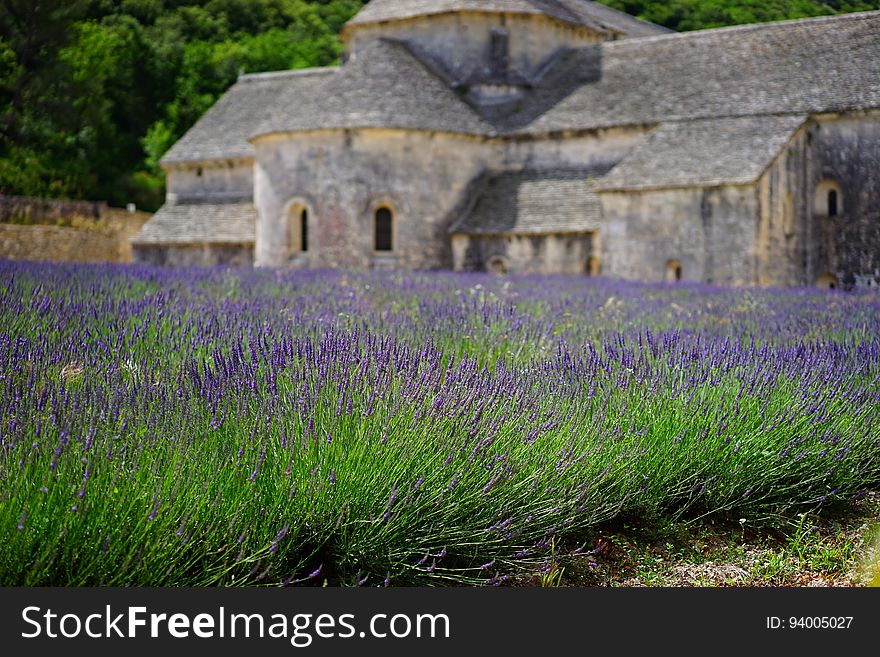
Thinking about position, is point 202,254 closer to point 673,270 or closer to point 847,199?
point 673,270

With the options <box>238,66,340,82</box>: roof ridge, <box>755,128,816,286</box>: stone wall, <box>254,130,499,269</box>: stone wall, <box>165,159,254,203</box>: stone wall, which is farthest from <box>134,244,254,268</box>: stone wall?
<box>755,128,816,286</box>: stone wall

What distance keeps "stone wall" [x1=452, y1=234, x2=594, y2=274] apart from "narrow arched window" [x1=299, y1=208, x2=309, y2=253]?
449cm

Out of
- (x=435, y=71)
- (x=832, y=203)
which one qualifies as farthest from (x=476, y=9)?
(x=832, y=203)

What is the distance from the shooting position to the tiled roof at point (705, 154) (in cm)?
2634

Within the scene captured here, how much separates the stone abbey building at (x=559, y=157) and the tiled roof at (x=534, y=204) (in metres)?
0.07

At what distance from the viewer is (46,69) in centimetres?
3244

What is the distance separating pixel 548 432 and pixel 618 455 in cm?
43

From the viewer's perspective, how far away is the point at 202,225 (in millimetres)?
35375

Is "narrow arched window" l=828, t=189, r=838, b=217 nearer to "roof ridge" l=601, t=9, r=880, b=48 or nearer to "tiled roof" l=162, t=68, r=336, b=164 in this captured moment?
"roof ridge" l=601, t=9, r=880, b=48

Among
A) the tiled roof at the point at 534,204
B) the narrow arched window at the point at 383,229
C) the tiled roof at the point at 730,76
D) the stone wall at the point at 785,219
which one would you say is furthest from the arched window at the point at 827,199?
the narrow arched window at the point at 383,229

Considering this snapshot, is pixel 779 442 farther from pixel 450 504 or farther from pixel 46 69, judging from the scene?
pixel 46 69

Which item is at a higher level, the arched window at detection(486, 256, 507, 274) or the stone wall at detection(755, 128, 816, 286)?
the stone wall at detection(755, 128, 816, 286)

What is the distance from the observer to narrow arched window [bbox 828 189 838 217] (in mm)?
28891

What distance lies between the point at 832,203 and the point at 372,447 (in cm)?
2722
